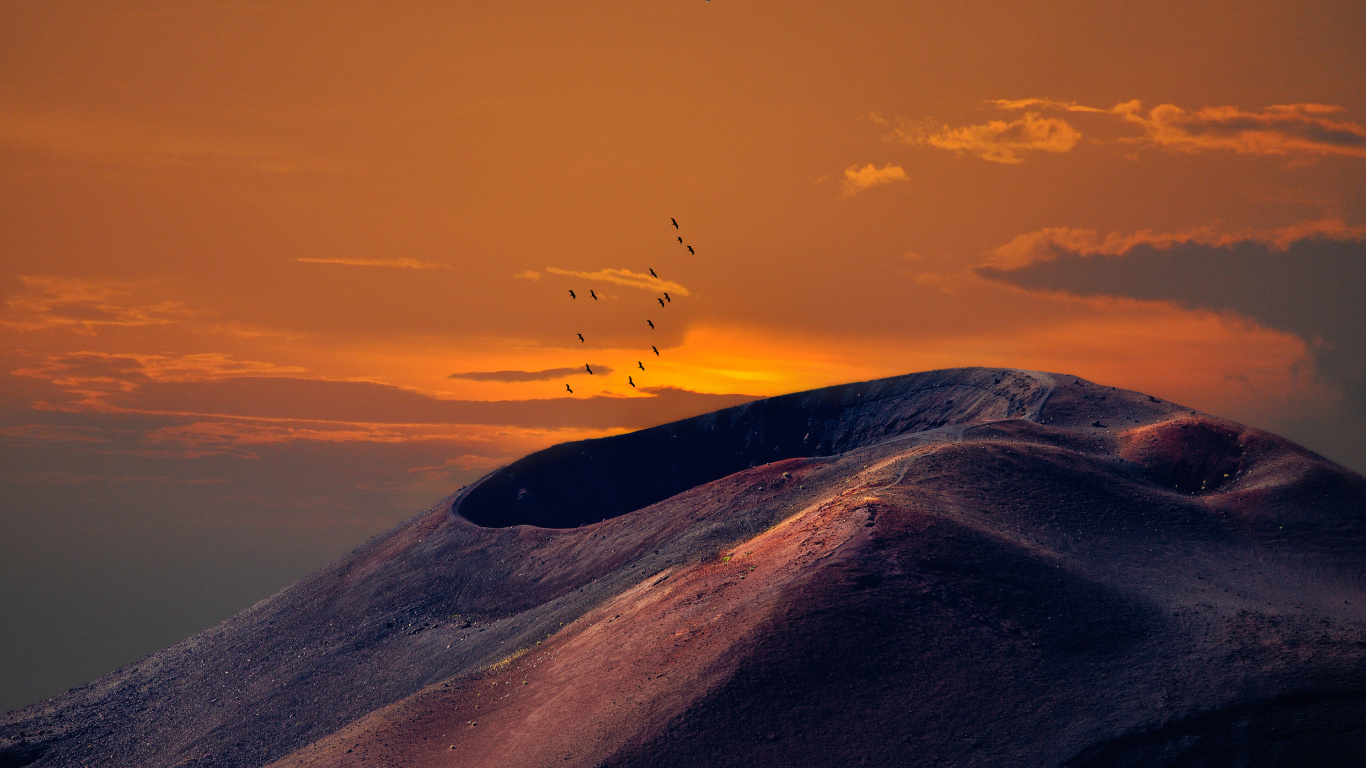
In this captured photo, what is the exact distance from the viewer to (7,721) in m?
45.9

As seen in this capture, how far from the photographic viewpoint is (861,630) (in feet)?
68.7

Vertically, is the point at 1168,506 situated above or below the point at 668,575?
above

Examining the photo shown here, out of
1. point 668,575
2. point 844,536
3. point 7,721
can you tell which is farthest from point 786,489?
point 7,721

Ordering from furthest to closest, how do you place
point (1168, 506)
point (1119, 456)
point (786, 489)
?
point (1119, 456), point (786, 489), point (1168, 506)

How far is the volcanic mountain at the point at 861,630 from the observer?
1873cm

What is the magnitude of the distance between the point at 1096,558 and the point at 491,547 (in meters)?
31.0

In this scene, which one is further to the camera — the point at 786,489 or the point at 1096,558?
the point at 786,489

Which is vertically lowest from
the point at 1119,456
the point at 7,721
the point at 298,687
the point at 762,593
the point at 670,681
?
the point at 7,721

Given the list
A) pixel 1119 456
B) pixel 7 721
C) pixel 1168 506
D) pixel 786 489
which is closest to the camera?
pixel 1168 506

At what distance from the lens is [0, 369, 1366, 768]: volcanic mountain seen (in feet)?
61.5

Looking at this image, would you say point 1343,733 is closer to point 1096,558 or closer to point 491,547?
point 1096,558

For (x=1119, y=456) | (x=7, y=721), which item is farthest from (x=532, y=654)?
(x=7, y=721)

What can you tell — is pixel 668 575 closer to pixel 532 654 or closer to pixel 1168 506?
pixel 532 654

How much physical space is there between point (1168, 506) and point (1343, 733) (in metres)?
15.5
